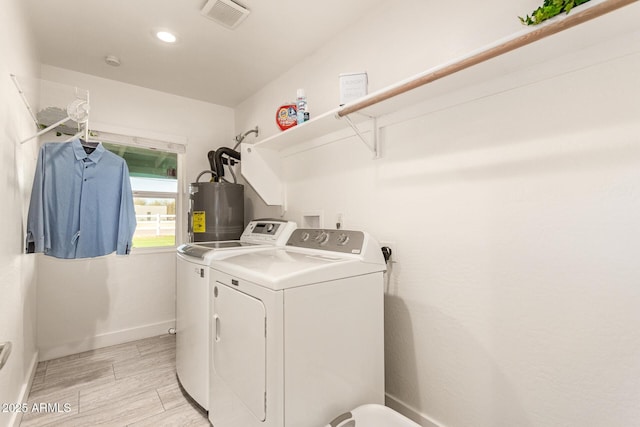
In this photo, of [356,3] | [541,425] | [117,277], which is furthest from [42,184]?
[541,425]

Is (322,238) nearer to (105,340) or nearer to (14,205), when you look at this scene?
(14,205)

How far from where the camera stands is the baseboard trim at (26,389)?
156 cm

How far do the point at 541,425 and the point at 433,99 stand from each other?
1519 mm

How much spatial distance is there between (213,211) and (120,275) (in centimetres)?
119

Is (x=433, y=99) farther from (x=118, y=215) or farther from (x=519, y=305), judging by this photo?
(x=118, y=215)

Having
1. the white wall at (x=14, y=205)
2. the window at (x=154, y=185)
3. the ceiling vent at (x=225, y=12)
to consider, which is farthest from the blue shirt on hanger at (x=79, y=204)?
the ceiling vent at (x=225, y=12)

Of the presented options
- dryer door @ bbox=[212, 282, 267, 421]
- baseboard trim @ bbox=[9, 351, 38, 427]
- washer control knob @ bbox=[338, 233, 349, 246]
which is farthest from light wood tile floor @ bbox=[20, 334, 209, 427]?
washer control knob @ bbox=[338, 233, 349, 246]

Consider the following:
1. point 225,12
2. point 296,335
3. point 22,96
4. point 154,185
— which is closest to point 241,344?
point 296,335

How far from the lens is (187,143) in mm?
3195

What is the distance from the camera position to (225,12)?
186cm

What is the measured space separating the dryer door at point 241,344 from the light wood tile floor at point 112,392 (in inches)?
23.1

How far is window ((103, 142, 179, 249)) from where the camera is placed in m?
2.99

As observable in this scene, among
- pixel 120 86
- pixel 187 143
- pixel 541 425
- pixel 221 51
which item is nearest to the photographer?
pixel 541 425

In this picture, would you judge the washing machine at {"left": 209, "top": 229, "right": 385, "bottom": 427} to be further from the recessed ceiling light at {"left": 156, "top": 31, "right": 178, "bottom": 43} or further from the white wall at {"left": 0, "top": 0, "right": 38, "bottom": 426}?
the recessed ceiling light at {"left": 156, "top": 31, "right": 178, "bottom": 43}
